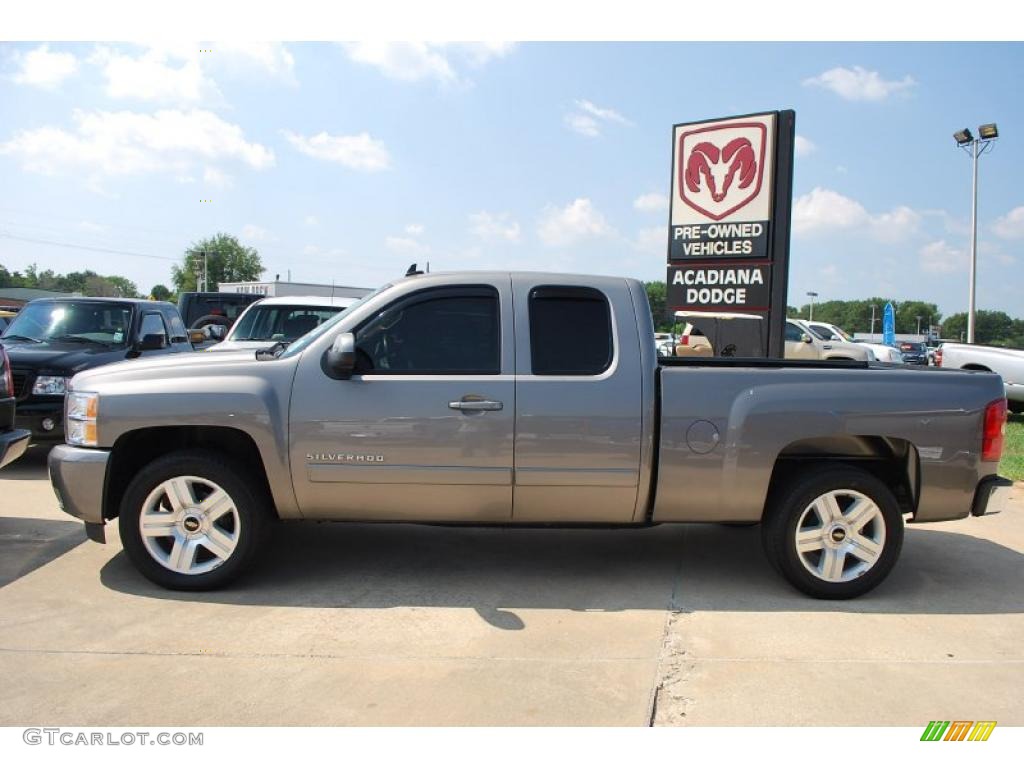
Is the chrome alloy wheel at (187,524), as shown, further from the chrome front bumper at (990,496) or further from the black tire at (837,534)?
the chrome front bumper at (990,496)

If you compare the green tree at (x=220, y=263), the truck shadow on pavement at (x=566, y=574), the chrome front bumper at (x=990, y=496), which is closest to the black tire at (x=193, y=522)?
the truck shadow on pavement at (x=566, y=574)

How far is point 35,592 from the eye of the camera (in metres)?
4.55

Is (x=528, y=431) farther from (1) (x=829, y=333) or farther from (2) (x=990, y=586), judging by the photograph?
(1) (x=829, y=333)

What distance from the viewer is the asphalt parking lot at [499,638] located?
3.32 meters

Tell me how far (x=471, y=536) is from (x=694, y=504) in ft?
6.23

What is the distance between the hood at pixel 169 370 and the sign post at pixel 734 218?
7.64 m

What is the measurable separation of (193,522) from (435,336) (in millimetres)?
1716

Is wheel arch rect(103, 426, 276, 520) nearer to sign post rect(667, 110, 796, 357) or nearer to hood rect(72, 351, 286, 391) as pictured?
hood rect(72, 351, 286, 391)

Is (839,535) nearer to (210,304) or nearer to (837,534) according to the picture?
(837,534)

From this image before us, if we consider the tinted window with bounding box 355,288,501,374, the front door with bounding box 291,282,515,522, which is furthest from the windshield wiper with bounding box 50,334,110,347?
the tinted window with bounding box 355,288,501,374

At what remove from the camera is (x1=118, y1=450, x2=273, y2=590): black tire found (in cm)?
448

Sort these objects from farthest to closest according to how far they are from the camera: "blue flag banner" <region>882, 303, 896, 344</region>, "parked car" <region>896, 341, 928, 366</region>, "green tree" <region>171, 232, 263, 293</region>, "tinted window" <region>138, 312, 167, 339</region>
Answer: "green tree" <region>171, 232, 263, 293</region>, "parked car" <region>896, 341, 928, 366</region>, "blue flag banner" <region>882, 303, 896, 344</region>, "tinted window" <region>138, 312, 167, 339</region>

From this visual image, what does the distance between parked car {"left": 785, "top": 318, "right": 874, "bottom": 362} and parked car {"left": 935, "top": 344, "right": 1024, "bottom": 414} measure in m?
3.46

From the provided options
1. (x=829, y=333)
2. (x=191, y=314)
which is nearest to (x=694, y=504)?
(x=191, y=314)
